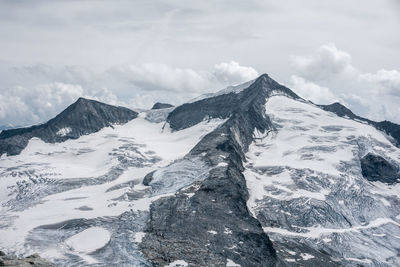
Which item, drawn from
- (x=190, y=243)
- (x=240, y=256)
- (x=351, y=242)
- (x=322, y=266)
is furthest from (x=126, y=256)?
(x=351, y=242)

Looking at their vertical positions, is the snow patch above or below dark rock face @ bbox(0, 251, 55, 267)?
below

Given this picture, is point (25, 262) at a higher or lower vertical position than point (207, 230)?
higher

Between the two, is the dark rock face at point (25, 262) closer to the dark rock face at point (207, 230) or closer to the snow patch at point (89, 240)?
the dark rock face at point (207, 230)

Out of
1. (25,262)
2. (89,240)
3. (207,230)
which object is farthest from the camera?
(89,240)

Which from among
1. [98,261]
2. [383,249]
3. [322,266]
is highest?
[98,261]

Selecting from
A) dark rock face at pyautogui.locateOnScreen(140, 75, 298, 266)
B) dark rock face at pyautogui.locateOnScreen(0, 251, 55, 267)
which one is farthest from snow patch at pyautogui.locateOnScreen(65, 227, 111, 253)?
dark rock face at pyautogui.locateOnScreen(0, 251, 55, 267)

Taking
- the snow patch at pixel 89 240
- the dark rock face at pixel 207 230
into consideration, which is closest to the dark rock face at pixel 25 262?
the dark rock face at pixel 207 230

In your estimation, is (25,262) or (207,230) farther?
(207,230)

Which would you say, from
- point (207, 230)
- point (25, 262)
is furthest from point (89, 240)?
point (25, 262)

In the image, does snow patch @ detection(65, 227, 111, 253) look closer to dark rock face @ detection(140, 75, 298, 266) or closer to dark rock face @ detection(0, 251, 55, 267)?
dark rock face @ detection(140, 75, 298, 266)

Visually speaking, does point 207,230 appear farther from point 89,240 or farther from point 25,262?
point 25,262

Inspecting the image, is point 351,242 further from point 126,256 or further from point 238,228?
point 126,256
